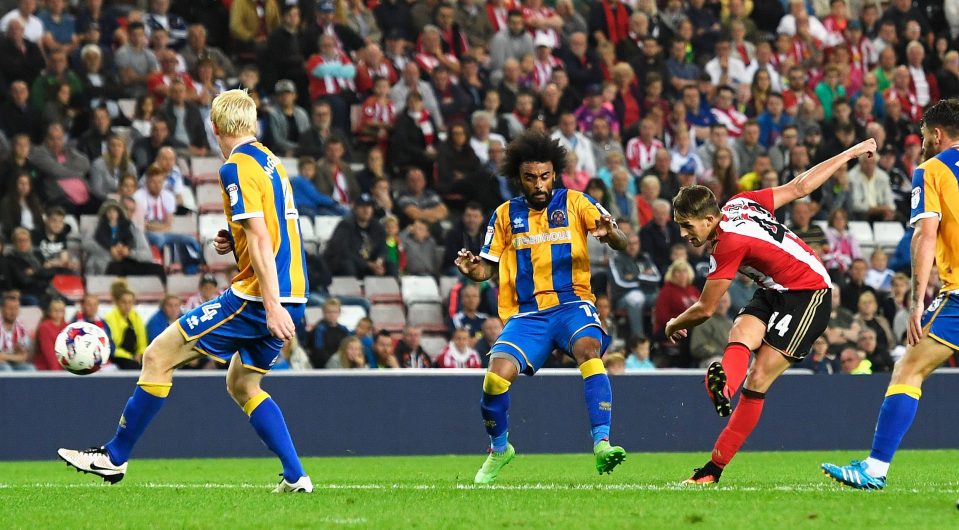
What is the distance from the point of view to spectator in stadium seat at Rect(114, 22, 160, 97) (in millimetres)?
18641

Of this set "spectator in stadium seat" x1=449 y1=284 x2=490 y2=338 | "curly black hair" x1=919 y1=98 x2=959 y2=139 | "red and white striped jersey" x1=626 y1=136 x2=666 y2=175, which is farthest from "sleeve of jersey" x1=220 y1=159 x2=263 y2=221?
"red and white striped jersey" x1=626 y1=136 x2=666 y2=175

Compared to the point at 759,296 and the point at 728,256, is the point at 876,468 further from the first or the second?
the point at 728,256

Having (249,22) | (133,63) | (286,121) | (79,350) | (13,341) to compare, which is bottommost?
(13,341)

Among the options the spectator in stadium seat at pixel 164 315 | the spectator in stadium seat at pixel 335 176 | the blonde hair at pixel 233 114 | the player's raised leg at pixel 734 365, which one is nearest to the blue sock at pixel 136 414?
the blonde hair at pixel 233 114

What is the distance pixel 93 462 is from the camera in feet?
27.8

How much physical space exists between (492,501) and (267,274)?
1.71 metres

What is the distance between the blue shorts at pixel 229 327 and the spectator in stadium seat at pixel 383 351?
7726 mm

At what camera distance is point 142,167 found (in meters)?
17.6

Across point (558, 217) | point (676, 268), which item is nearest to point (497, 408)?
point (558, 217)

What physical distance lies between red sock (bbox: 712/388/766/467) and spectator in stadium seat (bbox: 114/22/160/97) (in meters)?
11.4

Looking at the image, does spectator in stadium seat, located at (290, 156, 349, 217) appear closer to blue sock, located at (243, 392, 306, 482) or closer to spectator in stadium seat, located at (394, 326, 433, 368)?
spectator in stadium seat, located at (394, 326, 433, 368)

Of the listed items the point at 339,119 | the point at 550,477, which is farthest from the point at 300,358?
the point at 550,477

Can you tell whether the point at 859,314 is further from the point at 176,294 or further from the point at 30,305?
the point at 30,305

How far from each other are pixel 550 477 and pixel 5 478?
4084 mm
